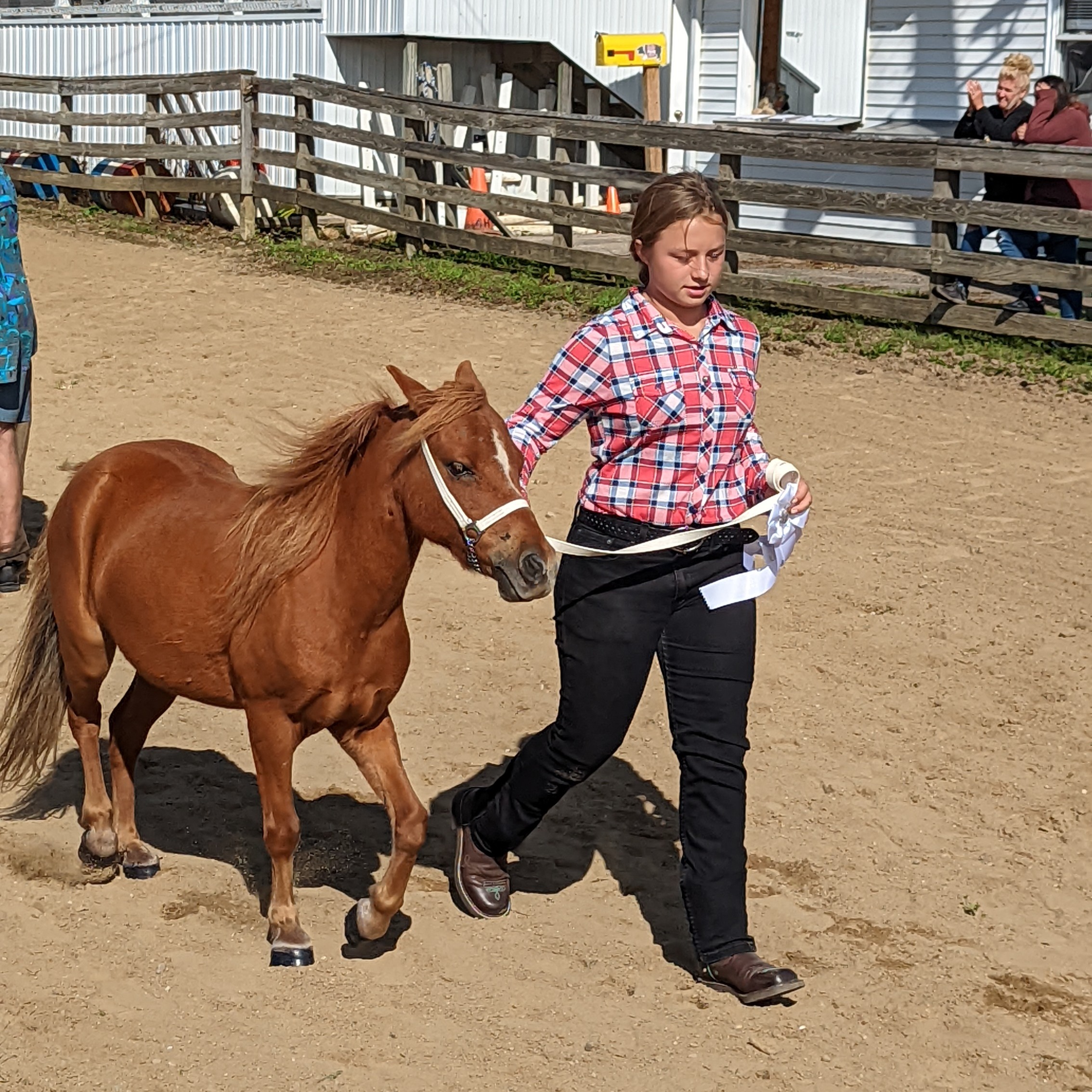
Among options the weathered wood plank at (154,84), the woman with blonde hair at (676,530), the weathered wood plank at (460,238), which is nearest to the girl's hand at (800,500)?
the woman with blonde hair at (676,530)

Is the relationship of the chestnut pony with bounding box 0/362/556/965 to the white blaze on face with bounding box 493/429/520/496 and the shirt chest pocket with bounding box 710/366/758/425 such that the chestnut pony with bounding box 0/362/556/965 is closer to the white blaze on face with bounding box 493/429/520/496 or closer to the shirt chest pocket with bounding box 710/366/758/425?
the white blaze on face with bounding box 493/429/520/496

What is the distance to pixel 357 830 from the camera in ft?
16.7

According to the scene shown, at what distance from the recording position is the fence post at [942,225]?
37.4 feet

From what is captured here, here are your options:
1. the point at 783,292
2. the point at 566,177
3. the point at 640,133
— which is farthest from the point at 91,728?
the point at 566,177

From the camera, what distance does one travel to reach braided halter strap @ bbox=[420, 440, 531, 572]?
3.63 m

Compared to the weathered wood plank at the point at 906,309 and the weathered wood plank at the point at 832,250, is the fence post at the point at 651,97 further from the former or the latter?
the weathered wood plank at the point at 832,250

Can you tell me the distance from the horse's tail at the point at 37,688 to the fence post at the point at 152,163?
13.1m

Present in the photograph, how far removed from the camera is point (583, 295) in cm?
1287

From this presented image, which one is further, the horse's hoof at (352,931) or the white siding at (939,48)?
Answer: the white siding at (939,48)

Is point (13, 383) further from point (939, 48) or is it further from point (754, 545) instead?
point (939, 48)

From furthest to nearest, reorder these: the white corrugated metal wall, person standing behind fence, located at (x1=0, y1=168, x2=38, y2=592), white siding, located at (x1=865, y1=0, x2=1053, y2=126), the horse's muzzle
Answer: the white corrugated metal wall, white siding, located at (x1=865, y1=0, x2=1053, y2=126), person standing behind fence, located at (x1=0, y1=168, x2=38, y2=592), the horse's muzzle

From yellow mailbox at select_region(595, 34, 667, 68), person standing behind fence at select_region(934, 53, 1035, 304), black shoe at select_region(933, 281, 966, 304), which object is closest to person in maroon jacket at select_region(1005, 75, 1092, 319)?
person standing behind fence at select_region(934, 53, 1035, 304)

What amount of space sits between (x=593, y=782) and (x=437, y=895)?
1.00 m

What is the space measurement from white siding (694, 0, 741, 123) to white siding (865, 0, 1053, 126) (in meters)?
2.26
